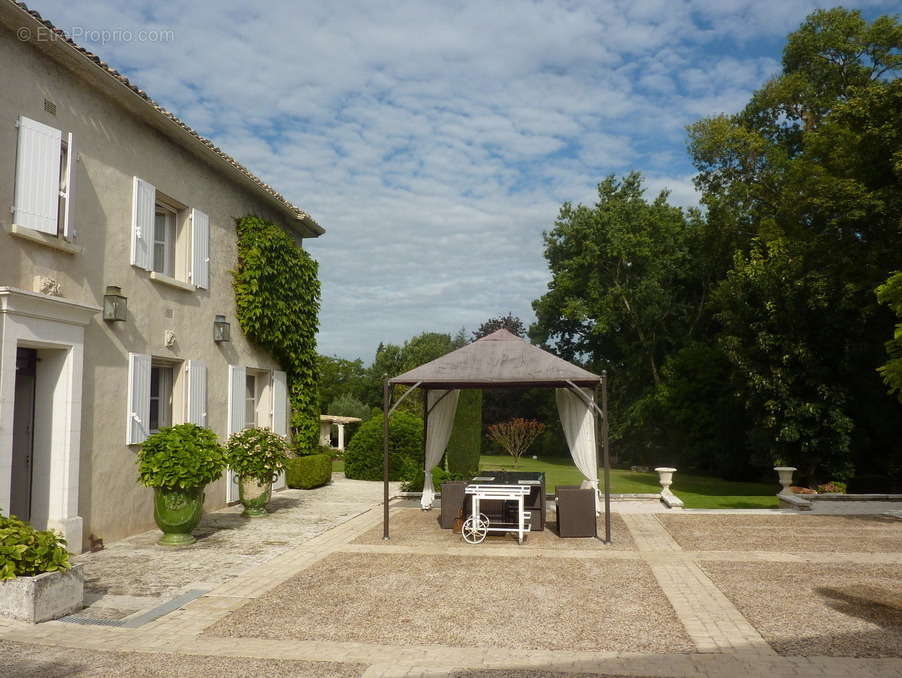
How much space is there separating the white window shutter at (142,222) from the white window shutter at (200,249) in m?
1.15

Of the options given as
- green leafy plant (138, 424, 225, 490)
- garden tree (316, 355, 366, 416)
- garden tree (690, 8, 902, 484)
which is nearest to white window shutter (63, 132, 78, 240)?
green leafy plant (138, 424, 225, 490)

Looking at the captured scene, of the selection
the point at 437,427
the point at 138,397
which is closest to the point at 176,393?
the point at 138,397

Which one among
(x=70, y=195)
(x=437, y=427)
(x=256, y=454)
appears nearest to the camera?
(x=70, y=195)

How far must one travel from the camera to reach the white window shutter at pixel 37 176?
750 centimetres

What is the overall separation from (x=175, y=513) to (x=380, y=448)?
33.6 ft

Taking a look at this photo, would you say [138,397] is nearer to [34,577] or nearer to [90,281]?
[90,281]

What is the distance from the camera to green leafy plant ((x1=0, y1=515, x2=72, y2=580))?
5508 millimetres

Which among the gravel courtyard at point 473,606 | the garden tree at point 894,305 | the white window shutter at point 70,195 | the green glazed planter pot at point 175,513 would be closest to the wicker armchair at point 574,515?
the gravel courtyard at point 473,606

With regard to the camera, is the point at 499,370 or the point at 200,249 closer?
the point at 499,370

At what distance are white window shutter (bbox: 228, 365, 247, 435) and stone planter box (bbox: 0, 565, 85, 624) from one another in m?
6.58

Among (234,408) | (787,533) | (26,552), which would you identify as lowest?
(787,533)

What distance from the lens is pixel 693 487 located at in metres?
23.4

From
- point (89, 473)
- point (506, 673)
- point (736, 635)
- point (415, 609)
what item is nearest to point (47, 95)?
A: point (89, 473)

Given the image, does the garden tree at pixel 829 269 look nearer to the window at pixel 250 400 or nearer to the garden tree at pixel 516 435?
the garden tree at pixel 516 435
